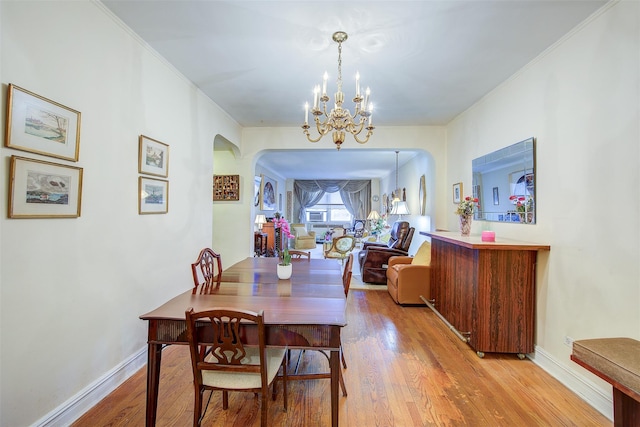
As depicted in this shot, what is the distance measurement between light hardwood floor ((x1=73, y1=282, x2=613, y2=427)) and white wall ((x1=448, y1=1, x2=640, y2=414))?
34 cm

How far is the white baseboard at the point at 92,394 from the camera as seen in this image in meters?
1.63

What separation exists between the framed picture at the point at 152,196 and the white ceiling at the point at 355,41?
113cm

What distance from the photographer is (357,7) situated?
1.89 metres

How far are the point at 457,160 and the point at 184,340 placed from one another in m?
4.00

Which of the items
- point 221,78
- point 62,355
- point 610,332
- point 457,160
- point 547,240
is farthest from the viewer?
point 457,160

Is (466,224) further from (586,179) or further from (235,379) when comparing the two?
(235,379)

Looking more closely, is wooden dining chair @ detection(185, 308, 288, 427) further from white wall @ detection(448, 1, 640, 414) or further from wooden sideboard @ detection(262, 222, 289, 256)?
wooden sideboard @ detection(262, 222, 289, 256)

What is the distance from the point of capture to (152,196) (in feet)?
8.14

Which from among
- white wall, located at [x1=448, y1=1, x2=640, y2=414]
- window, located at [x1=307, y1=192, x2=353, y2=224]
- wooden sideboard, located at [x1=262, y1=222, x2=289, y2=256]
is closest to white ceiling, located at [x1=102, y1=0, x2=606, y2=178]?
white wall, located at [x1=448, y1=1, x2=640, y2=414]

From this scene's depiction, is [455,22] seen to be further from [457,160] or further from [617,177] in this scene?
[457,160]


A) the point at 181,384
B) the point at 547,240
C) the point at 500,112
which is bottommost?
the point at 181,384

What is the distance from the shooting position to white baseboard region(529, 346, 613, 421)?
1.81m

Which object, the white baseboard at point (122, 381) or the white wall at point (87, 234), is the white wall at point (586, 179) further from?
the white wall at point (87, 234)

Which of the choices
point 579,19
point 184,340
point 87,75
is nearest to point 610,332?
point 579,19
